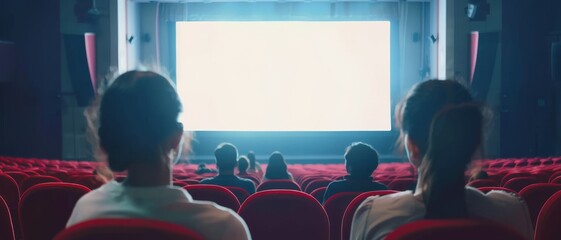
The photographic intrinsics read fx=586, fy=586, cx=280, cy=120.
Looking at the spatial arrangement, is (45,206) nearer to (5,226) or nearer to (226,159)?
(5,226)

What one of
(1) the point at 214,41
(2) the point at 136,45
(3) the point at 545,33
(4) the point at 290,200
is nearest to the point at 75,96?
(2) the point at 136,45

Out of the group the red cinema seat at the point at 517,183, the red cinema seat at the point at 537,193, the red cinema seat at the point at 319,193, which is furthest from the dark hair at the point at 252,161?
the red cinema seat at the point at 537,193

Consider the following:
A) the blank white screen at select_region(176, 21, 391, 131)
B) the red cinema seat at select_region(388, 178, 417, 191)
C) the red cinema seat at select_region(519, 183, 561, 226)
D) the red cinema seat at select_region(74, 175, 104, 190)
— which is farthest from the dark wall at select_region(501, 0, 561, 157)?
the red cinema seat at select_region(74, 175, 104, 190)

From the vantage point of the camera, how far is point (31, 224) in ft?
9.93

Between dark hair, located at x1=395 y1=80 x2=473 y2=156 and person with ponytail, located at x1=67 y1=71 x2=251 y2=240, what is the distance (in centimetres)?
64

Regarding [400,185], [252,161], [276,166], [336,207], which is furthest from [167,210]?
[252,161]

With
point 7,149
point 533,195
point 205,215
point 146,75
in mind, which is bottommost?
point 7,149

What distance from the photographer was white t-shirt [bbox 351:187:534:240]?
6.01 feet

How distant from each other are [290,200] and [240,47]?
12710 millimetres

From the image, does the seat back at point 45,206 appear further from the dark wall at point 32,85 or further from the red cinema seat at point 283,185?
the dark wall at point 32,85

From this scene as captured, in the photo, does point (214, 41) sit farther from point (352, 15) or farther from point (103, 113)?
point (103, 113)

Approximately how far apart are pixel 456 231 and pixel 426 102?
0.54 m

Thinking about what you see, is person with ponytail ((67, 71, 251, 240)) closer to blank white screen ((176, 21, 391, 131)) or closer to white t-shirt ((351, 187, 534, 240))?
white t-shirt ((351, 187, 534, 240))

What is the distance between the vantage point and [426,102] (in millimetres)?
1840
